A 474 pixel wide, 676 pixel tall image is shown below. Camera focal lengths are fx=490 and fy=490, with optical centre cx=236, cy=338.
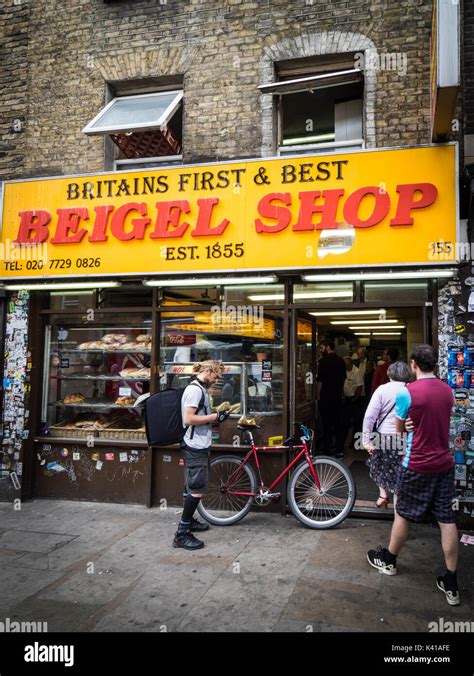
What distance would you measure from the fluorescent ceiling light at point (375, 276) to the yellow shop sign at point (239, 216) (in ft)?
0.55

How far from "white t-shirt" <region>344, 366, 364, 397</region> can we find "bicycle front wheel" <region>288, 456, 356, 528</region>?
507 cm

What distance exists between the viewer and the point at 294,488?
6.12m

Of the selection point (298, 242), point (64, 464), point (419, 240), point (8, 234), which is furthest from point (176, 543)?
point (8, 234)

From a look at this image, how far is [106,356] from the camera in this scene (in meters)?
7.84

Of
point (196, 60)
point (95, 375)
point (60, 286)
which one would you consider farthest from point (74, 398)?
point (196, 60)

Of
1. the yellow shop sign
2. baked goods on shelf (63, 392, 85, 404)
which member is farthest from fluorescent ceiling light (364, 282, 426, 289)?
baked goods on shelf (63, 392, 85, 404)

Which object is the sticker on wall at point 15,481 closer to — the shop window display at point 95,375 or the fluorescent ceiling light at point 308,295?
the shop window display at point 95,375

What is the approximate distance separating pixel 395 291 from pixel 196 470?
3.42m

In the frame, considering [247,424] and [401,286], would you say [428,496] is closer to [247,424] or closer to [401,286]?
[247,424]

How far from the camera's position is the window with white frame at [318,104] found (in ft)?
22.1

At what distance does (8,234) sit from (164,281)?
265cm

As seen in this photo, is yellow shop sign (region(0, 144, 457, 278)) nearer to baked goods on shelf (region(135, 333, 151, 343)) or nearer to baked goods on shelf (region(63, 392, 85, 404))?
baked goods on shelf (region(135, 333, 151, 343))

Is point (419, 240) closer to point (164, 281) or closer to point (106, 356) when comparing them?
point (164, 281)

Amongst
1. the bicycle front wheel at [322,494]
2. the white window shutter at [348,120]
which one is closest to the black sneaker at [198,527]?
the bicycle front wheel at [322,494]
